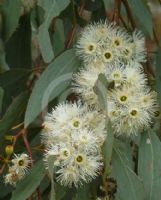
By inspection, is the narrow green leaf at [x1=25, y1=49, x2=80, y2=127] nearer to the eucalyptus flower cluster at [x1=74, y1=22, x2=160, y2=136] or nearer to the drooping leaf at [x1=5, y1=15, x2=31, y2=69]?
the eucalyptus flower cluster at [x1=74, y1=22, x2=160, y2=136]

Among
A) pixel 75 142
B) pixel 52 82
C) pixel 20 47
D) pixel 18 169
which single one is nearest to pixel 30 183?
pixel 18 169

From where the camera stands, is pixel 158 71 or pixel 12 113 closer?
pixel 12 113

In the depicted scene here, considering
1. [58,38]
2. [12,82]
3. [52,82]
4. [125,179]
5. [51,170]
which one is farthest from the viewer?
[58,38]

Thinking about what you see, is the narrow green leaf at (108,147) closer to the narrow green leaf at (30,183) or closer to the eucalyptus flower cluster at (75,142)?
the eucalyptus flower cluster at (75,142)

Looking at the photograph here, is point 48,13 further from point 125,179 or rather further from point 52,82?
point 125,179

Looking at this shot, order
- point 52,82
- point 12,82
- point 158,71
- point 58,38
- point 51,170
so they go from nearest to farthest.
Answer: point 51,170, point 52,82, point 158,71, point 12,82, point 58,38

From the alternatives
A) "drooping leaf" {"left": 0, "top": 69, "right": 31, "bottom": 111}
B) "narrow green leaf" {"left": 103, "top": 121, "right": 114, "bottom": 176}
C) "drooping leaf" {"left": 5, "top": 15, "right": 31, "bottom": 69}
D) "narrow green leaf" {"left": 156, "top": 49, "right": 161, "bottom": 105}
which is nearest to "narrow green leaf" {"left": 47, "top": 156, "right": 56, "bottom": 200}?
"narrow green leaf" {"left": 103, "top": 121, "right": 114, "bottom": 176}

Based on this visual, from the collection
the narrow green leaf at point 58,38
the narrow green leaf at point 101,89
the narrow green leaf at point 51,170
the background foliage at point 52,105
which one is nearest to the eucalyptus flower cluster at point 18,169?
the background foliage at point 52,105

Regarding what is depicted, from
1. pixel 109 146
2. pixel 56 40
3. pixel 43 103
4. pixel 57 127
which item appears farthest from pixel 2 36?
pixel 109 146
